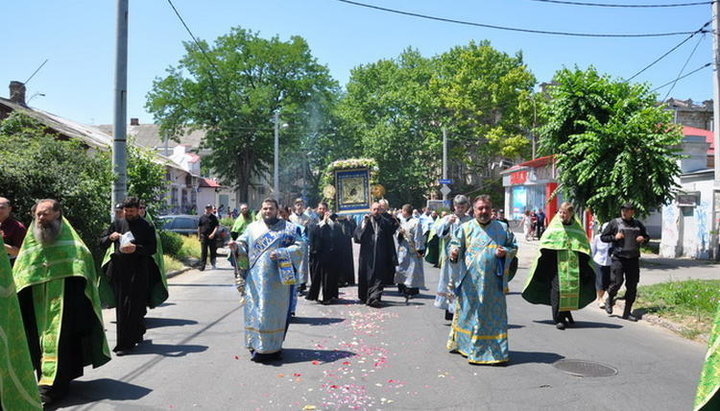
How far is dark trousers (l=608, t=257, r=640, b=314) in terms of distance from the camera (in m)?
10.0

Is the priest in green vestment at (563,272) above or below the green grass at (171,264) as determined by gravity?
above

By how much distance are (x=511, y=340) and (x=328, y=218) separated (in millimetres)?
4958

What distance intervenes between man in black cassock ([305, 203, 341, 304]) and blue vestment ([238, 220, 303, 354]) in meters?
4.42

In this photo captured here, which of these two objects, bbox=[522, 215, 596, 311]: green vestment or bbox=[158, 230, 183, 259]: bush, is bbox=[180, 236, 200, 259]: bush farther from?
bbox=[522, 215, 596, 311]: green vestment

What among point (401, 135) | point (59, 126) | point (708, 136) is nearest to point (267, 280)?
point (59, 126)

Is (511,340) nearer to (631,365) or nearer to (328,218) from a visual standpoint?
(631,365)

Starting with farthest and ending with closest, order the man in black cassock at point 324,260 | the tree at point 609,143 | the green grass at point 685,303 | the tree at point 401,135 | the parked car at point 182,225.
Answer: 1. the tree at point 401,135
2. the parked car at point 182,225
3. the tree at point 609,143
4. the man in black cassock at point 324,260
5. the green grass at point 685,303

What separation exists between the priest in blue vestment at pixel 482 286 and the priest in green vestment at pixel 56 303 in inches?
150

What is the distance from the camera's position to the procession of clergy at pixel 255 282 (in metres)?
5.63

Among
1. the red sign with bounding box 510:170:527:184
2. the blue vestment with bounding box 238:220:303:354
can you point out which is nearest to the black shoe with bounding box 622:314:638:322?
the blue vestment with bounding box 238:220:303:354

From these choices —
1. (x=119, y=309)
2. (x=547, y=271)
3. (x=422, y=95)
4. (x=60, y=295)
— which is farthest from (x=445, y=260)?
(x=422, y=95)

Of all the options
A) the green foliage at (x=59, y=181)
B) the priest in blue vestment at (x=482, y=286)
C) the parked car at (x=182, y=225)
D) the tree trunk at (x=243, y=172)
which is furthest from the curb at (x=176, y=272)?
the tree trunk at (x=243, y=172)

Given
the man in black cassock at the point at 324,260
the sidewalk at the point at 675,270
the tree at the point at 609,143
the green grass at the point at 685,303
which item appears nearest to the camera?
the green grass at the point at 685,303

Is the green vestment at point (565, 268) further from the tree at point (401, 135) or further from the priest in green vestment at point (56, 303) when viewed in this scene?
the tree at point (401, 135)
